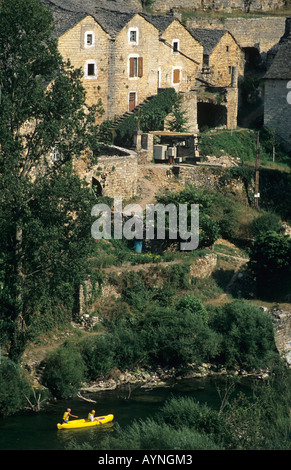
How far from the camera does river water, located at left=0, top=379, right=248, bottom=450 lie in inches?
1507

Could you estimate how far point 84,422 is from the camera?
3969 centimetres

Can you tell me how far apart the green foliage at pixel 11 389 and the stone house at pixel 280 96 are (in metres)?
26.2

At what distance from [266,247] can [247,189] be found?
7755 millimetres

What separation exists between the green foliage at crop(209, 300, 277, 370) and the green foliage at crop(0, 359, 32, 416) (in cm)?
867

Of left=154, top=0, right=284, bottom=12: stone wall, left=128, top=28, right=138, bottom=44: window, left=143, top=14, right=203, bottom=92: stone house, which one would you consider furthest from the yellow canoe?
left=154, top=0, right=284, bottom=12: stone wall

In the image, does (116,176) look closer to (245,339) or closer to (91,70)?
(91,70)

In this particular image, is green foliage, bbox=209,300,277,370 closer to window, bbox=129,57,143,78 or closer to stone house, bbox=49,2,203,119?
stone house, bbox=49,2,203,119

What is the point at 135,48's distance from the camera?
59.8 m

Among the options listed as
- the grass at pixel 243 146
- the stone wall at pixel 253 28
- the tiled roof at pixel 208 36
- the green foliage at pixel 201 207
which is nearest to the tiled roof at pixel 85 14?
the tiled roof at pixel 208 36

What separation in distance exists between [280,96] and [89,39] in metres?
11.7

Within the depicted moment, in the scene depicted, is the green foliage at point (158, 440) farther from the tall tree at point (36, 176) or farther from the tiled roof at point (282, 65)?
the tiled roof at point (282, 65)

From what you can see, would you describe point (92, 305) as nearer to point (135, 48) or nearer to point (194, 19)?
point (135, 48)

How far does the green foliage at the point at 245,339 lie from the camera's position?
1785 inches

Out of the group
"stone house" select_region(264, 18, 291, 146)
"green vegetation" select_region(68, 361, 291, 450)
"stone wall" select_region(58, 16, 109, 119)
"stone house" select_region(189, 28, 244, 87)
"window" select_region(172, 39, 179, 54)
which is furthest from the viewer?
"stone house" select_region(189, 28, 244, 87)
